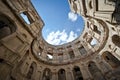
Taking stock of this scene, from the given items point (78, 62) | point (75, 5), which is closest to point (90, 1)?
point (75, 5)

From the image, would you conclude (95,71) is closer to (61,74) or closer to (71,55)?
(61,74)

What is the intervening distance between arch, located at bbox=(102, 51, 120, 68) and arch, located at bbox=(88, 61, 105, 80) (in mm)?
1889

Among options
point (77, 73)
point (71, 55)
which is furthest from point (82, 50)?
point (77, 73)

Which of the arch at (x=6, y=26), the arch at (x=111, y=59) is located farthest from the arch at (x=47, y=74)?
the arch at (x=6, y=26)

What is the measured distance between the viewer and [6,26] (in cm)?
1433

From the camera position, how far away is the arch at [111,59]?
62.2ft

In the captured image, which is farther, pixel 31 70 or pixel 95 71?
pixel 95 71

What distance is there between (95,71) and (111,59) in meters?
2.91

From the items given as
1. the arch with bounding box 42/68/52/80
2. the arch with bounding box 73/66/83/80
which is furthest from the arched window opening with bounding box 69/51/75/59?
the arch with bounding box 42/68/52/80

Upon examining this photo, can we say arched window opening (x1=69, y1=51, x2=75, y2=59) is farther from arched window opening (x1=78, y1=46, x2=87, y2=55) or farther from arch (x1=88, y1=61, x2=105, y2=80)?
arch (x1=88, y1=61, x2=105, y2=80)

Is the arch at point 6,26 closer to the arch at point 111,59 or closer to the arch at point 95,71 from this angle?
the arch at point 95,71

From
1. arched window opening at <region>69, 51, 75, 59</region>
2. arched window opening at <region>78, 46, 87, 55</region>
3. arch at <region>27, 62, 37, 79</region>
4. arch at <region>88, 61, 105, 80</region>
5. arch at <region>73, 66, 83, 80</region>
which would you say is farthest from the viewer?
arched window opening at <region>69, 51, 75, 59</region>

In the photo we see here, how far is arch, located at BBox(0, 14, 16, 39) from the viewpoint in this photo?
44.2 feet

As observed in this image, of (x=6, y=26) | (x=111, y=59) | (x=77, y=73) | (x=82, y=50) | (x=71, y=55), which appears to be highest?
(x=82, y=50)
